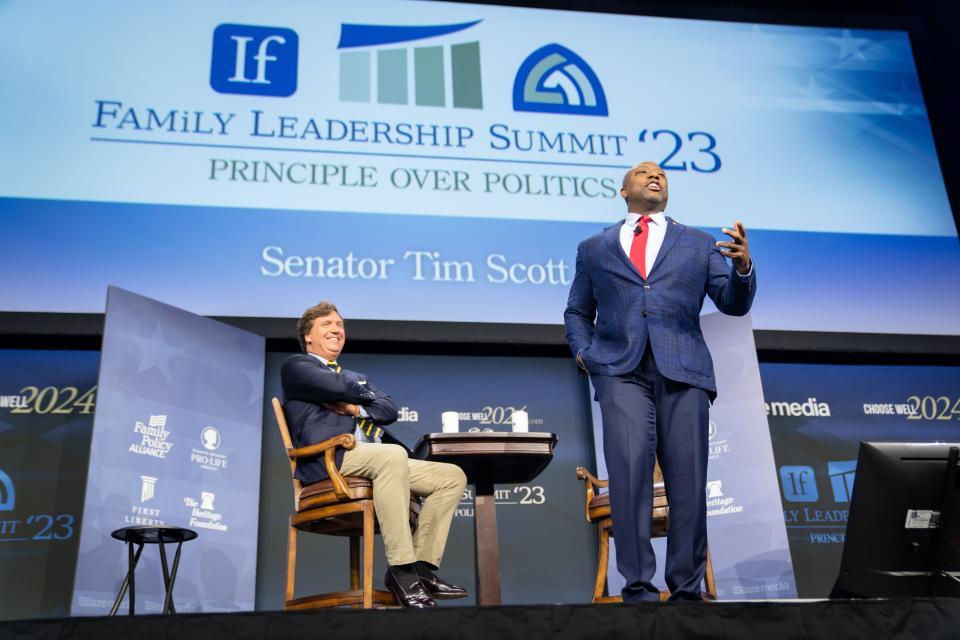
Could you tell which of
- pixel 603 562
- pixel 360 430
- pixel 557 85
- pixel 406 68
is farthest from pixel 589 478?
pixel 406 68

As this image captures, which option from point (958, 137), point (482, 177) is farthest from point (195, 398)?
point (958, 137)

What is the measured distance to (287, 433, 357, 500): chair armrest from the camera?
3.33 metres

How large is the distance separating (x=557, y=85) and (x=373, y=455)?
118 inches

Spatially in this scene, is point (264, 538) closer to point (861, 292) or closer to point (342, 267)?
point (342, 267)

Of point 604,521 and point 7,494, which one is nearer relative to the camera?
point 604,521

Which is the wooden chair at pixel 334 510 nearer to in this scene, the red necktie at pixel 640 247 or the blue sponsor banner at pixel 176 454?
the blue sponsor banner at pixel 176 454

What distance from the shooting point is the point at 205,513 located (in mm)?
4438

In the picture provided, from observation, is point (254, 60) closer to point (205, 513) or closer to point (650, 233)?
point (205, 513)

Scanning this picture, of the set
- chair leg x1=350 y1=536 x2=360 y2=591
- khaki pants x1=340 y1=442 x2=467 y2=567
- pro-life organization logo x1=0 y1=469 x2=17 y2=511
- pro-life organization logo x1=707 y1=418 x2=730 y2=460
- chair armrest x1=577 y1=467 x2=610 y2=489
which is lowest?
chair leg x1=350 y1=536 x2=360 y2=591

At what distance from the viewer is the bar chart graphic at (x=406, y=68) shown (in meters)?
5.41

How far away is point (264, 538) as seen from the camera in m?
4.81

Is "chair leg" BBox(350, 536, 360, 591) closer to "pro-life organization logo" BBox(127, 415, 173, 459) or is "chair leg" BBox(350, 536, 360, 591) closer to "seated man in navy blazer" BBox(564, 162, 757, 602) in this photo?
"pro-life organization logo" BBox(127, 415, 173, 459)

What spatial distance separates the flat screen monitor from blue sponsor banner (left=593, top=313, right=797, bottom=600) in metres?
2.21

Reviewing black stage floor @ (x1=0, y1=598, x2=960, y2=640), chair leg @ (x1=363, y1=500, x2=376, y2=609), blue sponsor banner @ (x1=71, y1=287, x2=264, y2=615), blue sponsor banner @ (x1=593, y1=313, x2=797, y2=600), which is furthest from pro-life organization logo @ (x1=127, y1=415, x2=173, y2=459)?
black stage floor @ (x1=0, y1=598, x2=960, y2=640)
